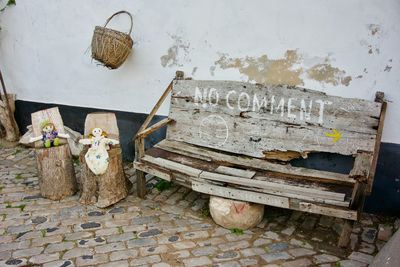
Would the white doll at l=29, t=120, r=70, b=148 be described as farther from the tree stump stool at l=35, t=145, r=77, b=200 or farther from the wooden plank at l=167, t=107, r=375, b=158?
the wooden plank at l=167, t=107, r=375, b=158

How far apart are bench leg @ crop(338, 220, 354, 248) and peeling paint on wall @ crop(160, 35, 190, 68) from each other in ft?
8.75

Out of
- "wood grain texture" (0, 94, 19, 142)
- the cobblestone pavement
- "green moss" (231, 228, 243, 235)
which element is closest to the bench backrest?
the cobblestone pavement

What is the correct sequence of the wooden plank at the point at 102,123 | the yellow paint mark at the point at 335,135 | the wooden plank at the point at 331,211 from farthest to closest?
Result: the wooden plank at the point at 102,123 < the yellow paint mark at the point at 335,135 < the wooden plank at the point at 331,211

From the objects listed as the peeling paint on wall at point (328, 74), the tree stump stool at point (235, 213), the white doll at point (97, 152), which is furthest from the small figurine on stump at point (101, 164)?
the peeling paint on wall at point (328, 74)

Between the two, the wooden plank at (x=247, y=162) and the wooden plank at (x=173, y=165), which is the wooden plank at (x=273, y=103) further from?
the wooden plank at (x=173, y=165)

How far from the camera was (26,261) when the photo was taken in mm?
3498

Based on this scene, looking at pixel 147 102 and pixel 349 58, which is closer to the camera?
pixel 349 58

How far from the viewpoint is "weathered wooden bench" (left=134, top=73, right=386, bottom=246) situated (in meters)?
3.68

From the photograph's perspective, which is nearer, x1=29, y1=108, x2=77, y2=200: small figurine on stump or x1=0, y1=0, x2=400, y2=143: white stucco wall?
x1=0, y1=0, x2=400, y2=143: white stucco wall

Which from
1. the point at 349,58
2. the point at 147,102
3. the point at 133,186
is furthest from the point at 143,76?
the point at 349,58

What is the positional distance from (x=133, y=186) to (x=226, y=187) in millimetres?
1569

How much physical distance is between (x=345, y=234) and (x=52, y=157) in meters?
3.24

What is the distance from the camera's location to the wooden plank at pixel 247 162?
3.93 meters

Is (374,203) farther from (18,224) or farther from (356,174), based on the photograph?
(18,224)
